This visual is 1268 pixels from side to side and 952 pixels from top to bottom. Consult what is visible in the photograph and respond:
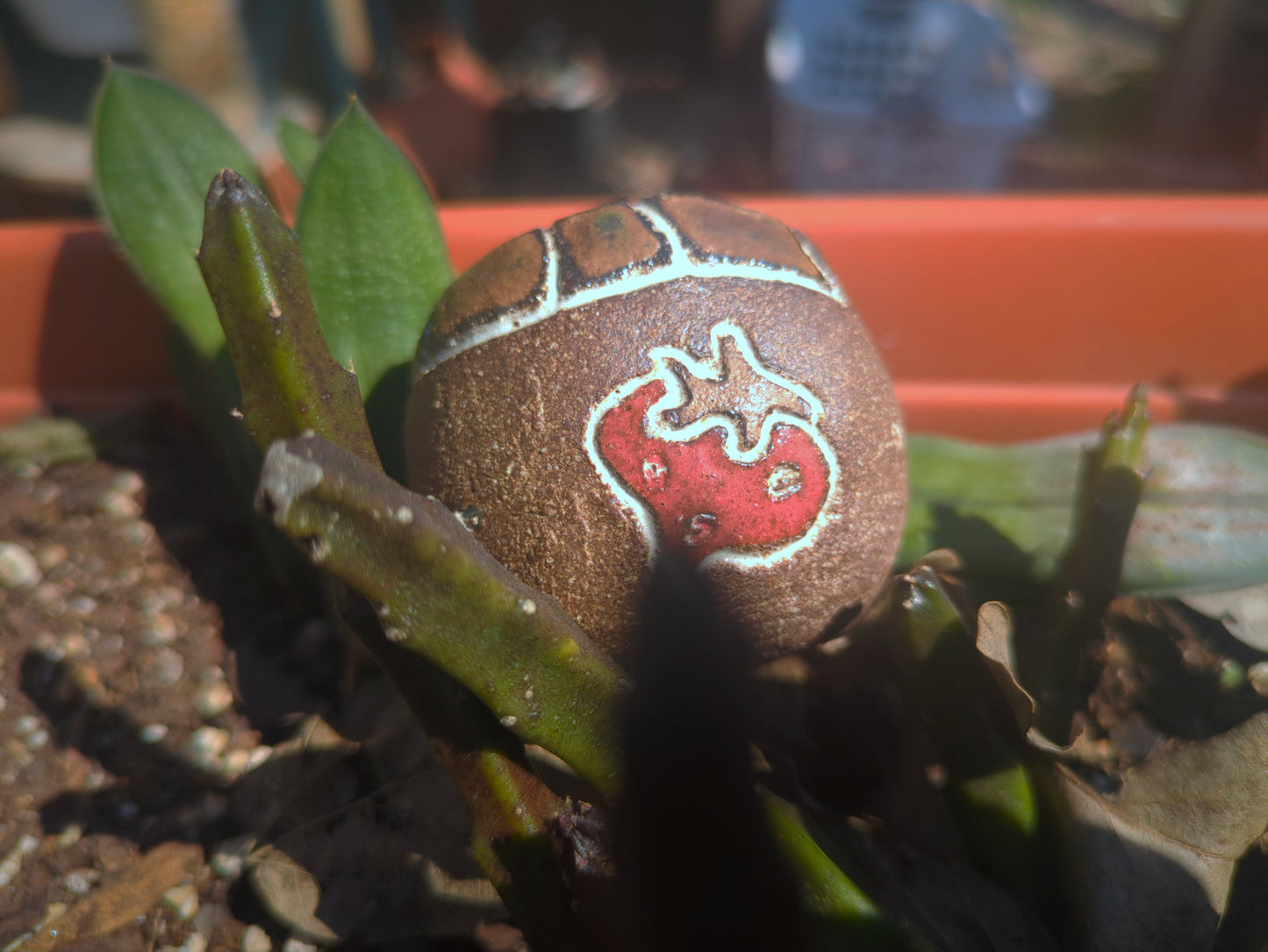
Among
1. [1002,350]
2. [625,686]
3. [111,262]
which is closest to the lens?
[625,686]

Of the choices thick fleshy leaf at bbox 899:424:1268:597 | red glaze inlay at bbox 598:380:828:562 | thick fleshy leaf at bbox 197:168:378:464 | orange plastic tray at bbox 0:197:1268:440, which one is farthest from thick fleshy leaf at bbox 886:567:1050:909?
orange plastic tray at bbox 0:197:1268:440

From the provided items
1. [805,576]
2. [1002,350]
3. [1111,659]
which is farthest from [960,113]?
[805,576]

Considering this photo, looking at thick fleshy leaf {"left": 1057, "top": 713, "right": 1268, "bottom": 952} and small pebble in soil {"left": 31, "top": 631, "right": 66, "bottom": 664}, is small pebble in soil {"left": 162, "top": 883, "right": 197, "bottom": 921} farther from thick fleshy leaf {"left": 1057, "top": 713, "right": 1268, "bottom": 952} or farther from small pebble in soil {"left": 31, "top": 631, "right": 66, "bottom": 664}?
thick fleshy leaf {"left": 1057, "top": 713, "right": 1268, "bottom": 952}

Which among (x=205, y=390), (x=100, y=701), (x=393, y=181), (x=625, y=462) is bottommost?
(x=100, y=701)

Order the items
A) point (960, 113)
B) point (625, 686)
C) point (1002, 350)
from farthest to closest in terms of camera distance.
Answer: point (960, 113), point (1002, 350), point (625, 686)

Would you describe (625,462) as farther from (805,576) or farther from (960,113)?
(960,113)
